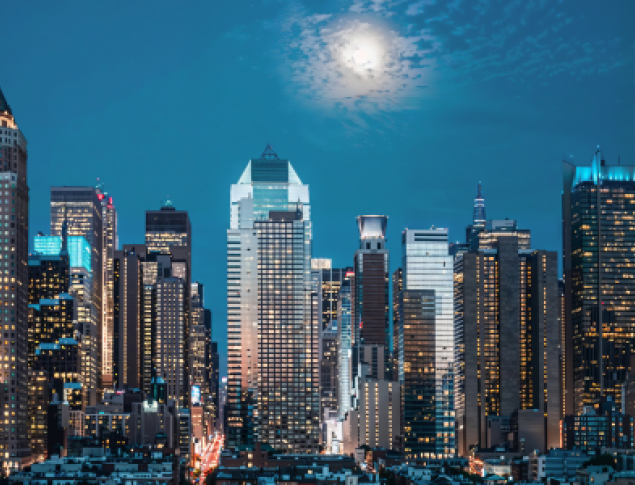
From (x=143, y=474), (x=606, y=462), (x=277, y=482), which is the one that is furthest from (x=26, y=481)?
(x=606, y=462)

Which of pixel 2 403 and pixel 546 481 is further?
pixel 2 403

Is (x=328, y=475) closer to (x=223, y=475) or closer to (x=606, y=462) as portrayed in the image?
(x=223, y=475)

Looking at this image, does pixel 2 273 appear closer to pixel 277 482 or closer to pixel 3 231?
pixel 3 231

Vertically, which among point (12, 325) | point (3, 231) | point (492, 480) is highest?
point (3, 231)

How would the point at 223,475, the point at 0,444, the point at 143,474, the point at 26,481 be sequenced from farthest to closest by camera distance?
the point at 0,444 < the point at 223,475 < the point at 143,474 < the point at 26,481

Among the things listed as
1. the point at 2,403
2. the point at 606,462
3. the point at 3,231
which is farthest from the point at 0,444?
the point at 606,462

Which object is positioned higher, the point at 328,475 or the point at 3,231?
the point at 3,231

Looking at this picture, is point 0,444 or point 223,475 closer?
point 223,475

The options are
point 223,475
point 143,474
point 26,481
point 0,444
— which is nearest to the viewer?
point 26,481

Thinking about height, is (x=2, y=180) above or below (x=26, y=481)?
above
